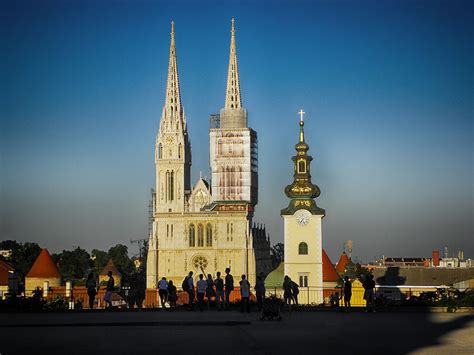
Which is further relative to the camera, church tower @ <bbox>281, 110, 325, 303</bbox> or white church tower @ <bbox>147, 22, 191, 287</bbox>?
white church tower @ <bbox>147, 22, 191, 287</bbox>

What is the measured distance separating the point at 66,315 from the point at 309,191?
4982 centimetres

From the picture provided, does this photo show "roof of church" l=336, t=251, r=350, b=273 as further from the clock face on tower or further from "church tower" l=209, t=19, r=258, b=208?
the clock face on tower

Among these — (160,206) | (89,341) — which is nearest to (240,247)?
(160,206)

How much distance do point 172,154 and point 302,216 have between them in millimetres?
60045

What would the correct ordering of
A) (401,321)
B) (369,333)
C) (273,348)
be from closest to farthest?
(273,348)
(369,333)
(401,321)

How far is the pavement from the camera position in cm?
2082

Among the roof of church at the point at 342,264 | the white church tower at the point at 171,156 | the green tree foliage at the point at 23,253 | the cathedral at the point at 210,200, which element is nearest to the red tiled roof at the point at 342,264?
the roof of church at the point at 342,264

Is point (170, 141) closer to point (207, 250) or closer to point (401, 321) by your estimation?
point (207, 250)

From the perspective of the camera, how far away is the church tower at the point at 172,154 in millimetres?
139125

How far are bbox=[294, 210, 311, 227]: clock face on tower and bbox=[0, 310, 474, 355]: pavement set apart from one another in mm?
47556

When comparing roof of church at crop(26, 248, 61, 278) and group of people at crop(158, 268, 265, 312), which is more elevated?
roof of church at crop(26, 248, 61, 278)

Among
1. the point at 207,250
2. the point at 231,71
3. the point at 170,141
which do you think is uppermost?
the point at 231,71

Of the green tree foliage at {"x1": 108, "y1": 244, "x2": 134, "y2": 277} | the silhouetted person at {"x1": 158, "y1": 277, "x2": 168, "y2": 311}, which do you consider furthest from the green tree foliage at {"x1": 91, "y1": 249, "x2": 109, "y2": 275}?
the silhouetted person at {"x1": 158, "y1": 277, "x2": 168, "y2": 311}

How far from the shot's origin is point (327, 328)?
26.5 meters
